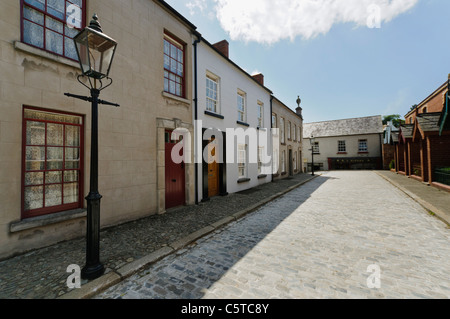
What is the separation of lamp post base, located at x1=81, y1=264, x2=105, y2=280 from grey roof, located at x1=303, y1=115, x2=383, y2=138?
34238 millimetres

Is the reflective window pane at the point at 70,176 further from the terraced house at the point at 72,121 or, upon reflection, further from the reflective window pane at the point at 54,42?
the reflective window pane at the point at 54,42

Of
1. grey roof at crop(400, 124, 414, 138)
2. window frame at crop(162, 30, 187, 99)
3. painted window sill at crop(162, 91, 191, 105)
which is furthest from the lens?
grey roof at crop(400, 124, 414, 138)

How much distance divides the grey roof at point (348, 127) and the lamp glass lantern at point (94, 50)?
33764mm

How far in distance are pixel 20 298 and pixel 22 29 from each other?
473 cm

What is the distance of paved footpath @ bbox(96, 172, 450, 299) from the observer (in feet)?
8.79

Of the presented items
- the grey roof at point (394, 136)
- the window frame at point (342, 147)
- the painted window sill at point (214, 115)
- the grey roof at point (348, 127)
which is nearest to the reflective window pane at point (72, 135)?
the painted window sill at point (214, 115)

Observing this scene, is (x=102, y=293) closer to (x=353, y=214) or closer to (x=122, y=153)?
(x=122, y=153)

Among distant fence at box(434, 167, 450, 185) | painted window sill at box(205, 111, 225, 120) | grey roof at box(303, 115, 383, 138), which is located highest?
grey roof at box(303, 115, 383, 138)

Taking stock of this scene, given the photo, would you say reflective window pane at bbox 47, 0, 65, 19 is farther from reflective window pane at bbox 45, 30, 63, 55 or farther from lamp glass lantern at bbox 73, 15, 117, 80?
lamp glass lantern at bbox 73, 15, 117, 80

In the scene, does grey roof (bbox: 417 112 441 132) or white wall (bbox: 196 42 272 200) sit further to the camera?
grey roof (bbox: 417 112 441 132)

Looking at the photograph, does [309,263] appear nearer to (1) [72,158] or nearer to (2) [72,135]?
(1) [72,158]

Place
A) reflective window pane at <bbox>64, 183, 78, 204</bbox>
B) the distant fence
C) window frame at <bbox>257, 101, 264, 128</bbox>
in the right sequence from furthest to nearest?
window frame at <bbox>257, 101, 264, 128</bbox>, the distant fence, reflective window pane at <bbox>64, 183, 78, 204</bbox>

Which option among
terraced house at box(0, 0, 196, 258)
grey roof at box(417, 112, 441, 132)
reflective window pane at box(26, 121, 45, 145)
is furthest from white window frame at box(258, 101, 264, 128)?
reflective window pane at box(26, 121, 45, 145)
